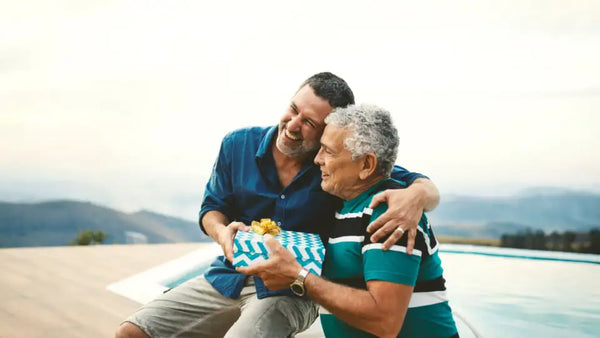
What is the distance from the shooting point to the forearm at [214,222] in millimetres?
1933

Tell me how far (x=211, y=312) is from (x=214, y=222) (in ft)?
1.07

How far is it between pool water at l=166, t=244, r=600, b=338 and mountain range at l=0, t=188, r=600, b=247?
729 centimetres

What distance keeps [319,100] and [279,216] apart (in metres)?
0.44

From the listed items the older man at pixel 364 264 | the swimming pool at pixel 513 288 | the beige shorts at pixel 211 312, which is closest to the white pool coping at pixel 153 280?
the swimming pool at pixel 513 288

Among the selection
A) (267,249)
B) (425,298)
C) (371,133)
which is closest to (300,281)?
(267,249)

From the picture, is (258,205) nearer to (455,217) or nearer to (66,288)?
(66,288)

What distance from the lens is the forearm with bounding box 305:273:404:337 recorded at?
141 cm

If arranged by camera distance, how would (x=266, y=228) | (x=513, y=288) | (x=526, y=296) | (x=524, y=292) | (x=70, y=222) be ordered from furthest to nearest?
(x=70, y=222)
(x=513, y=288)
(x=524, y=292)
(x=526, y=296)
(x=266, y=228)

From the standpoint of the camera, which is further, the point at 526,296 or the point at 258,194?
the point at 526,296

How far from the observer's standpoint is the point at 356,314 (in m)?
1.43

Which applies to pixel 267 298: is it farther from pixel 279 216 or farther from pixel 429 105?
pixel 429 105

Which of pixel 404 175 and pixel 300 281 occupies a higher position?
pixel 404 175

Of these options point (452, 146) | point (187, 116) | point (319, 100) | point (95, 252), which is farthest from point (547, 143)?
point (319, 100)

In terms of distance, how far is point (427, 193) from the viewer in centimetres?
164
